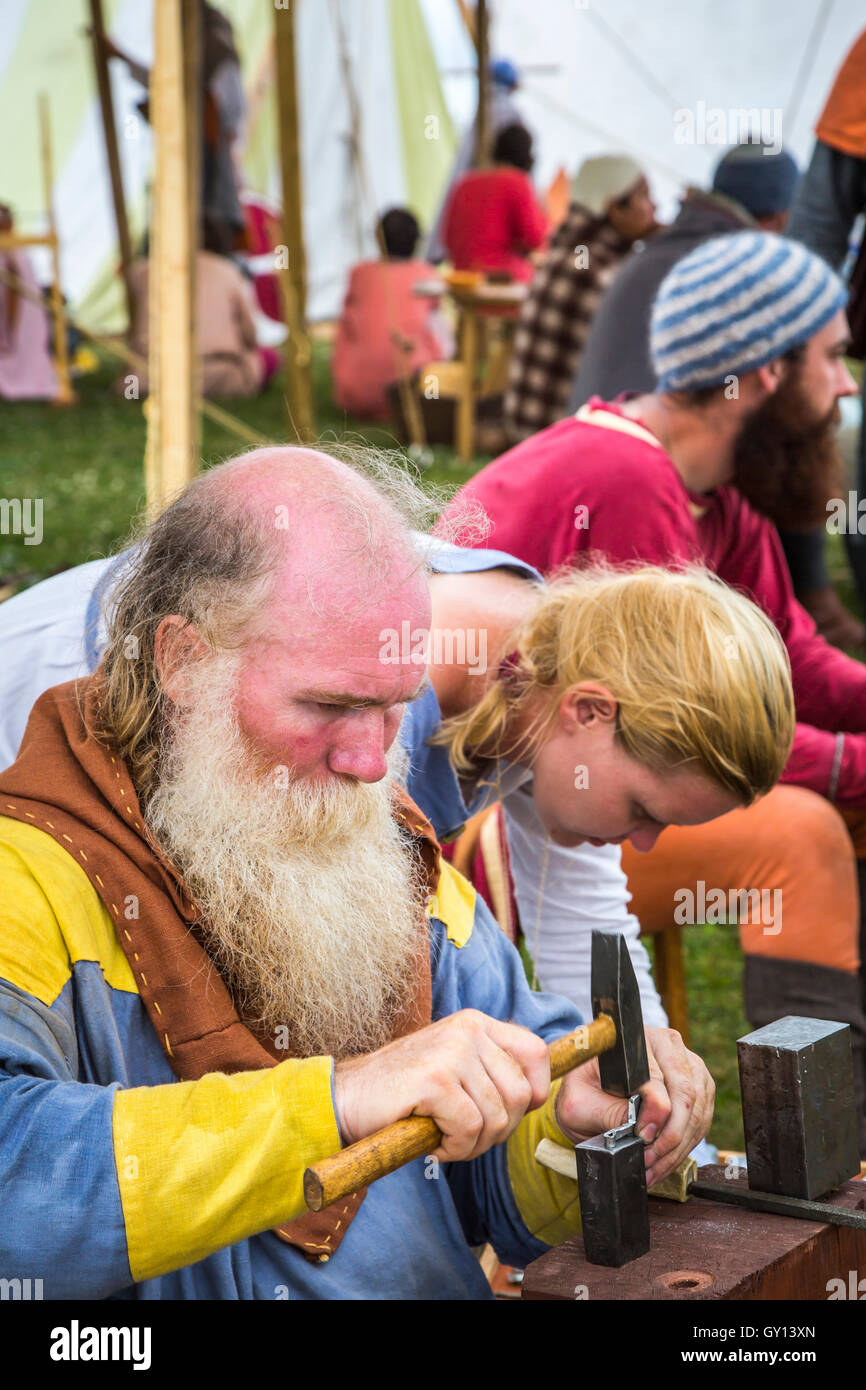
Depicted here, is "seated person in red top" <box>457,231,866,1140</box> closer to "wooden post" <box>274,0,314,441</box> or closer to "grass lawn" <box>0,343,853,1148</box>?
"grass lawn" <box>0,343,853,1148</box>

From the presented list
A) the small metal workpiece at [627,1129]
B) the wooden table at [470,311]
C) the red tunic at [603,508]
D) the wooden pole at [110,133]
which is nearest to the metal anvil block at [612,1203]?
the small metal workpiece at [627,1129]

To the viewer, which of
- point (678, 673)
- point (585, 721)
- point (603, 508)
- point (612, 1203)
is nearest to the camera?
point (612, 1203)

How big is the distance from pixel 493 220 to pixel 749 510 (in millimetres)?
6792

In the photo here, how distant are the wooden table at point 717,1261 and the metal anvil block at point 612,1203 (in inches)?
0.6

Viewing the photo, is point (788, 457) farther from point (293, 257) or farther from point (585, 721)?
point (293, 257)

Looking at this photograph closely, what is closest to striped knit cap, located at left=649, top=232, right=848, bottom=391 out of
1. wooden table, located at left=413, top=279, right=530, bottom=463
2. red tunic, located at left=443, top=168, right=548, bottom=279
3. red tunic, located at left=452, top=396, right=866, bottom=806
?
red tunic, located at left=452, top=396, right=866, bottom=806

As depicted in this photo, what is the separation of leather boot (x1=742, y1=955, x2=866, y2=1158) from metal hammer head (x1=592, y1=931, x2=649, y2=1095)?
1.22 m

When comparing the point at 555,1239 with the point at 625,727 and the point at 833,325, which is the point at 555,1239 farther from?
the point at 833,325

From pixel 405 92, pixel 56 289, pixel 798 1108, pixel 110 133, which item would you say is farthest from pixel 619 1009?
pixel 405 92

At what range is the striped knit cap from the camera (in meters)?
3.17

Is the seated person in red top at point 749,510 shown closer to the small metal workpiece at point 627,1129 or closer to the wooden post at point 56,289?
the small metal workpiece at point 627,1129

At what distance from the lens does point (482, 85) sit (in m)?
10.1

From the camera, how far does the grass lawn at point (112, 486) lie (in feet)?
12.3
